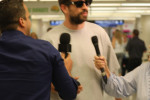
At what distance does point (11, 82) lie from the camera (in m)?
1.32

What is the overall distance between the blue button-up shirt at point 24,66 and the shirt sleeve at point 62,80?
0.09 feet

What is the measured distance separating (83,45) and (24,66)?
818 millimetres

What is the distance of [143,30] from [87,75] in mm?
9418

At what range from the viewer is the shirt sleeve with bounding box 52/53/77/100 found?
1425 mm

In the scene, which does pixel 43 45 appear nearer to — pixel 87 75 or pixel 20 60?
pixel 20 60

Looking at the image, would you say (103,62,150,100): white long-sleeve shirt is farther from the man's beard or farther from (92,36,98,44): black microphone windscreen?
the man's beard

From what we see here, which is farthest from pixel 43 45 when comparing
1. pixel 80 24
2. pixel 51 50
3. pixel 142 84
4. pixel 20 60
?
pixel 142 84

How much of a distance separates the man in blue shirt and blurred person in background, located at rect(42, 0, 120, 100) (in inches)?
22.4

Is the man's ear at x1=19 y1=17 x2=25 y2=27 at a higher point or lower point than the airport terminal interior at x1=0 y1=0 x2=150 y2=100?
higher

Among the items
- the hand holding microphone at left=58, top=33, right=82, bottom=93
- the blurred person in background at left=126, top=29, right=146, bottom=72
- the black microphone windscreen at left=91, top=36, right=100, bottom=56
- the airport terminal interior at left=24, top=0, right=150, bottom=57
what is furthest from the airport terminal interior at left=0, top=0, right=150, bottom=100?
the hand holding microphone at left=58, top=33, right=82, bottom=93

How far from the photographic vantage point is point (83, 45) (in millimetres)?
2049

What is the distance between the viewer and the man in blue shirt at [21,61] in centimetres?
132

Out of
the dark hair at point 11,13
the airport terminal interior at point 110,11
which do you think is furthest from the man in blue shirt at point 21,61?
the airport terminal interior at point 110,11

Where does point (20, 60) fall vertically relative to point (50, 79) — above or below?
above
